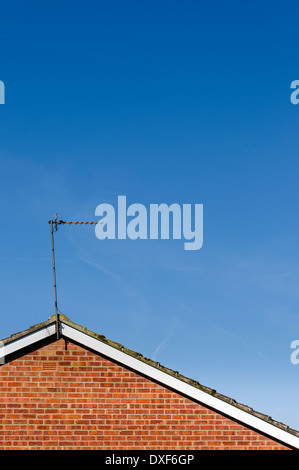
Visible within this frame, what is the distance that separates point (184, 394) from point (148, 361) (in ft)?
2.99

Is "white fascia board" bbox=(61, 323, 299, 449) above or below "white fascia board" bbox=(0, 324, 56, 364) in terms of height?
below

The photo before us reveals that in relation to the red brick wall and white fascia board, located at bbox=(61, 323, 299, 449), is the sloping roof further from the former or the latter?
the red brick wall

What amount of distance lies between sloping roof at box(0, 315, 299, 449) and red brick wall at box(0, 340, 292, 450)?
14 centimetres

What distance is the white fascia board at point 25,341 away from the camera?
9.75 metres

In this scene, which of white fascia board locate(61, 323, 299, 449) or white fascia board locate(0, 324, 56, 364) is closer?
white fascia board locate(0, 324, 56, 364)

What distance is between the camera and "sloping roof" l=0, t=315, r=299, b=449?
32.4 ft

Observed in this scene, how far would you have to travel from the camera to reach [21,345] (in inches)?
386

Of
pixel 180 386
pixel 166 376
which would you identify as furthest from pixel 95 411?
pixel 180 386

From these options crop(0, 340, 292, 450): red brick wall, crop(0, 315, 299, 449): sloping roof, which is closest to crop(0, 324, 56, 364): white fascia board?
crop(0, 315, 299, 449): sloping roof

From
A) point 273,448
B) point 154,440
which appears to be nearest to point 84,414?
point 154,440

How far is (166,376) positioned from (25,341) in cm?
271

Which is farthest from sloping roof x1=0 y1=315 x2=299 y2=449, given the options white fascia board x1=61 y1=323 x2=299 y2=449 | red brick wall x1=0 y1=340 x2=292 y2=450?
red brick wall x1=0 y1=340 x2=292 y2=450

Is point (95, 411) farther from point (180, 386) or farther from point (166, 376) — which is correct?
point (180, 386)
